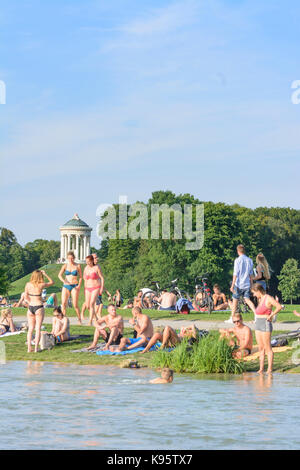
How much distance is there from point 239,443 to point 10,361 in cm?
1085

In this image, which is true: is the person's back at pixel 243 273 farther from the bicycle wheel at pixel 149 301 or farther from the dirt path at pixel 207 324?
the bicycle wheel at pixel 149 301

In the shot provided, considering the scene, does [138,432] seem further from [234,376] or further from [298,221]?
[298,221]

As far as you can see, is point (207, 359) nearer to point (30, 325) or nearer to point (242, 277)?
point (242, 277)

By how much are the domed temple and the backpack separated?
12061 cm

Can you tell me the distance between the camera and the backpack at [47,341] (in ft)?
70.1

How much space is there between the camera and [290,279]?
86188 mm

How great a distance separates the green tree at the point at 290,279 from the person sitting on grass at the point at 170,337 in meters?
66.5

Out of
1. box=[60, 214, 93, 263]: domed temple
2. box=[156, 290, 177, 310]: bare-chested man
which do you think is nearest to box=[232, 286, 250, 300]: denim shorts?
box=[156, 290, 177, 310]: bare-chested man

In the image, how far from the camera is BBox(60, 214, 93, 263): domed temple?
14300cm

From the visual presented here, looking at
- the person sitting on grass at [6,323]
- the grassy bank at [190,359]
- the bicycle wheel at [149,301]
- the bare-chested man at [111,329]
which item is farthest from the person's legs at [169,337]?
the bicycle wheel at [149,301]
